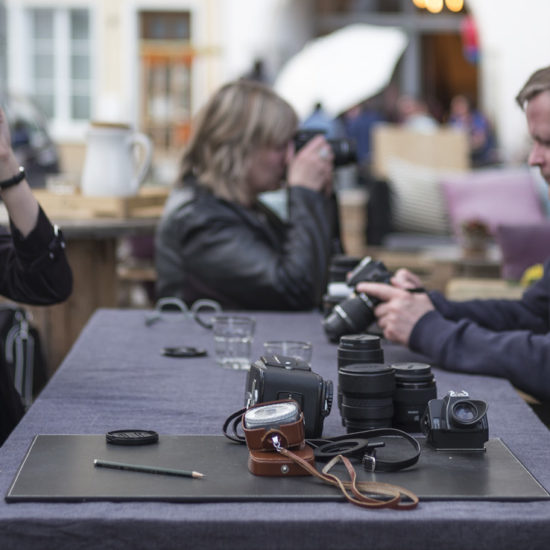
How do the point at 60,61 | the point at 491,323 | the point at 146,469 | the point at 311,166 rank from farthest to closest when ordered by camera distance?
the point at 60,61 < the point at 311,166 < the point at 491,323 < the point at 146,469

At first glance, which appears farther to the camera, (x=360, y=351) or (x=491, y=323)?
(x=491, y=323)

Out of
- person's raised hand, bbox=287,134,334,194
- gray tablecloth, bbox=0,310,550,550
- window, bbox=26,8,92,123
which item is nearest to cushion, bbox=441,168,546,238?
Result: person's raised hand, bbox=287,134,334,194

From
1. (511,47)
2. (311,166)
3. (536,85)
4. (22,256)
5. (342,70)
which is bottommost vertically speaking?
(22,256)

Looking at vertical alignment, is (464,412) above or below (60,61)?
below

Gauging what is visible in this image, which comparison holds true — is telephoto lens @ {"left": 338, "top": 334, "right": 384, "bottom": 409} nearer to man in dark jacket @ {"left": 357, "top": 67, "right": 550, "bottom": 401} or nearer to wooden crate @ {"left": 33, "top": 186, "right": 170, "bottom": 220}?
man in dark jacket @ {"left": 357, "top": 67, "right": 550, "bottom": 401}

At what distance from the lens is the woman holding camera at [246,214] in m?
2.62

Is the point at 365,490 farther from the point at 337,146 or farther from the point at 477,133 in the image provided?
the point at 477,133

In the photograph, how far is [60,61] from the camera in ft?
51.9

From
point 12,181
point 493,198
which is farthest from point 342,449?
point 493,198

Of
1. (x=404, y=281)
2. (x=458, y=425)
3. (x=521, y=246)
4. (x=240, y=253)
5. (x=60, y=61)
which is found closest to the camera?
(x=458, y=425)

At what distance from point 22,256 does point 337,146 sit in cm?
115

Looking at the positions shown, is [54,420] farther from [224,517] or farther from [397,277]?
[397,277]

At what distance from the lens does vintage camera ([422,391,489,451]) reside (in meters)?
1.28

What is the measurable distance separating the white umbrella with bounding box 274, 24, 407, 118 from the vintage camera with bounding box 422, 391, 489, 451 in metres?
5.45
